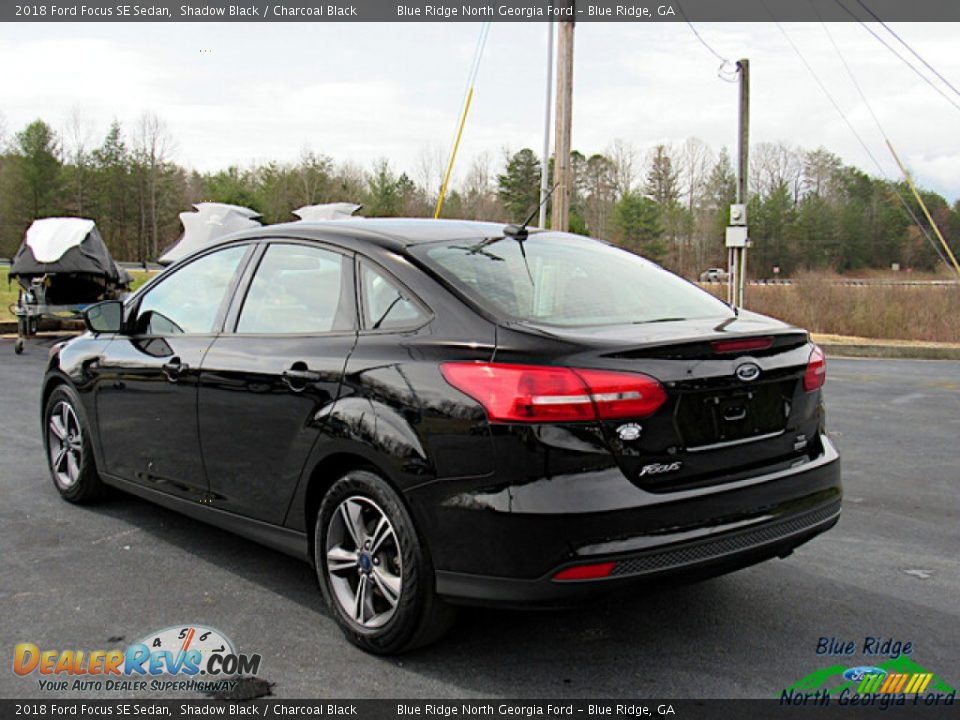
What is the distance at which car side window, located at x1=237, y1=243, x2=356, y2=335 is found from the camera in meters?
3.71

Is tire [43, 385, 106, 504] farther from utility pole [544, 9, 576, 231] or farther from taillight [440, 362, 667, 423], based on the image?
utility pole [544, 9, 576, 231]

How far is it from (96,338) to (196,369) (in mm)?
1305

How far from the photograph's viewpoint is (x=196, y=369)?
418 cm

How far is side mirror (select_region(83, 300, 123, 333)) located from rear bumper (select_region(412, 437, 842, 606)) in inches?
108

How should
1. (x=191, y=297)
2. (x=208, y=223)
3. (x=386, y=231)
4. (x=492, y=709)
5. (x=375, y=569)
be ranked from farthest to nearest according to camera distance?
(x=208, y=223) < (x=191, y=297) < (x=386, y=231) < (x=375, y=569) < (x=492, y=709)

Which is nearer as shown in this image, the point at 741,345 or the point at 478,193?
the point at 741,345

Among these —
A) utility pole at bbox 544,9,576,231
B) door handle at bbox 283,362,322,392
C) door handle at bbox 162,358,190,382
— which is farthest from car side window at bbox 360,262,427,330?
utility pole at bbox 544,9,576,231

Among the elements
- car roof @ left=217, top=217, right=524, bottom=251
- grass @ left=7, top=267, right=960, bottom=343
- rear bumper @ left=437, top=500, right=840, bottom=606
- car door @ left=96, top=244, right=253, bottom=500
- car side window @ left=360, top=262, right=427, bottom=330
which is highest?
car roof @ left=217, top=217, right=524, bottom=251

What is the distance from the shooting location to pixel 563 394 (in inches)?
113

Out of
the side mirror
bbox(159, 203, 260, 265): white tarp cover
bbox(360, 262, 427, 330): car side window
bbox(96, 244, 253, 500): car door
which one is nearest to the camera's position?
bbox(360, 262, 427, 330): car side window

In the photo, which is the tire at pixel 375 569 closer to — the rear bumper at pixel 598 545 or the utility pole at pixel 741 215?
the rear bumper at pixel 598 545

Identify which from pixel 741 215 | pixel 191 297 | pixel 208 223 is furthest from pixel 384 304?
pixel 208 223

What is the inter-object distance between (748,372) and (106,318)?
348 centimetres

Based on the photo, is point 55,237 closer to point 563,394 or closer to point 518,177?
point 563,394
